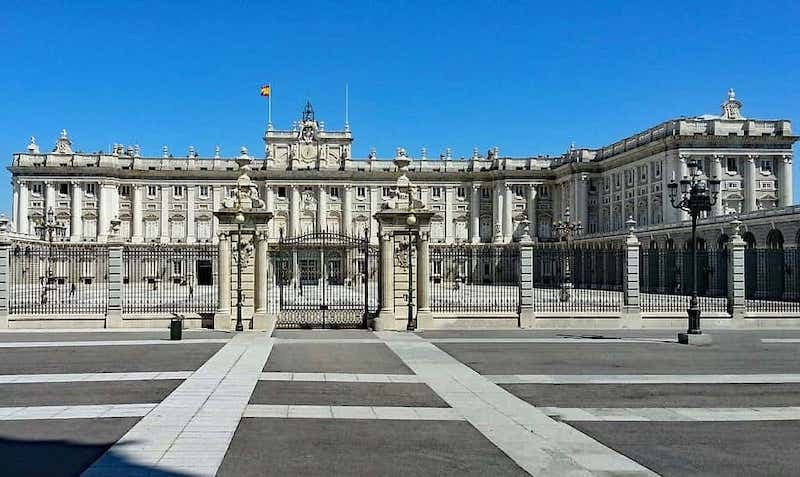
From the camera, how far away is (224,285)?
28.5 meters

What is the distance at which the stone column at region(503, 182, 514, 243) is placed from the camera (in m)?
113

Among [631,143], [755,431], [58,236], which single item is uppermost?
[631,143]

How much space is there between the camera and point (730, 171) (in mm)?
82188

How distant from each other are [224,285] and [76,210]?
87.8 m

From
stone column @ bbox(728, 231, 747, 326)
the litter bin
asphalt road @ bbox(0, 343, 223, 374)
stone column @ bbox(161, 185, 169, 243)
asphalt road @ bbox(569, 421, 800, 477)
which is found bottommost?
asphalt road @ bbox(569, 421, 800, 477)

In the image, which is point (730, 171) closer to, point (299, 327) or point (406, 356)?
point (299, 327)

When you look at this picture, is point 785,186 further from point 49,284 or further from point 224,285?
point 224,285

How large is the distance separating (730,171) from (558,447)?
→ 258ft

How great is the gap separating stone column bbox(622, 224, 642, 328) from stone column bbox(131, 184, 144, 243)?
299 ft

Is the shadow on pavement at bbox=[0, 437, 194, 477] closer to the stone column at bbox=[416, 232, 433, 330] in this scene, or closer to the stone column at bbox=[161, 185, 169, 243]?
the stone column at bbox=[416, 232, 433, 330]

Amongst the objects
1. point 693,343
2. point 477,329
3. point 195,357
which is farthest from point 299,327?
point 693,343

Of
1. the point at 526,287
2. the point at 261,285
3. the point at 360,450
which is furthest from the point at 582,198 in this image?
the point at 360,450

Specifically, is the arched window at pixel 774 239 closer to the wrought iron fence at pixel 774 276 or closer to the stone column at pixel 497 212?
the wrought iron fence at pixel 774 276

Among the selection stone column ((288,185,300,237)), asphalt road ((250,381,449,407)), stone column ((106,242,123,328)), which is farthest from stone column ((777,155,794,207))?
asphalt road ((250,381,449,407))
